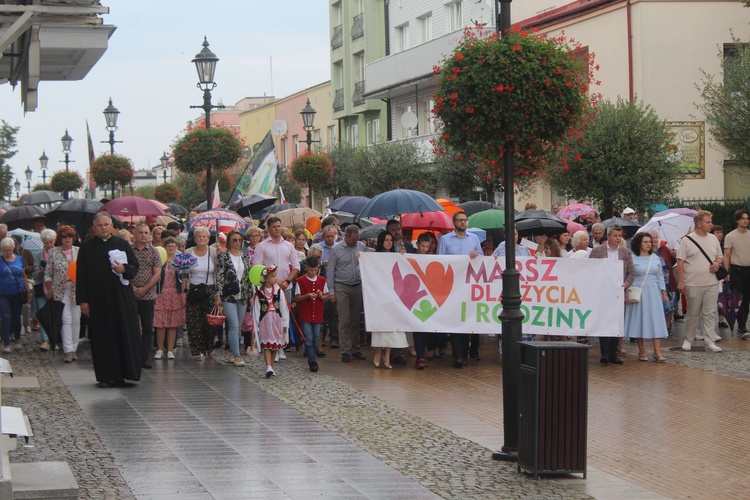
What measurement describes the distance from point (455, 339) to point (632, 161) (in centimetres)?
1483

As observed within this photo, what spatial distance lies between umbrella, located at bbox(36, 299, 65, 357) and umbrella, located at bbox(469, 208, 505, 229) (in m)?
6.54

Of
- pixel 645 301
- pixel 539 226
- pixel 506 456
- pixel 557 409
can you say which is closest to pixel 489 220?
pixel 539 226

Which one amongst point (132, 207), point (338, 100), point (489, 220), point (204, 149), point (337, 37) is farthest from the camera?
point (337, 37)

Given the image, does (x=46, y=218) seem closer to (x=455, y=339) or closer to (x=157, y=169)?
(x=455, y=339)

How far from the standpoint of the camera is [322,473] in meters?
8.27

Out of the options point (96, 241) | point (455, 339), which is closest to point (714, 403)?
point (455, 339)

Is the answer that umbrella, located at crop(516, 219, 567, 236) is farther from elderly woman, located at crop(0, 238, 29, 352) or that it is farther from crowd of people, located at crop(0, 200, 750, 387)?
elderly woman, located at crop(0, 238, 29, 352)

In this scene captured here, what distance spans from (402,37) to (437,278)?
37.2 metres

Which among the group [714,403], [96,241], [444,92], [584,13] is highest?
[584,13]

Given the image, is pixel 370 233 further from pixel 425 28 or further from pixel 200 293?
pixel 425 28

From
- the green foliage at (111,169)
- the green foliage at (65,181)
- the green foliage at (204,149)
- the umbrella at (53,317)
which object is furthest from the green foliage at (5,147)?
the umbrella at (53,317)

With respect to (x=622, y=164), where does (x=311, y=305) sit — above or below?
below

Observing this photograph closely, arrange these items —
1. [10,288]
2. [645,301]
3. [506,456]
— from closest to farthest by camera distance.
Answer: [506,456] < [645,301] < [10,288]

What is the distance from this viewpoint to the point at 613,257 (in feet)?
49.9
